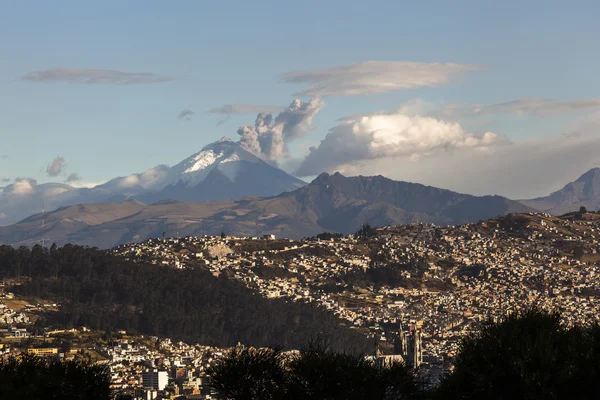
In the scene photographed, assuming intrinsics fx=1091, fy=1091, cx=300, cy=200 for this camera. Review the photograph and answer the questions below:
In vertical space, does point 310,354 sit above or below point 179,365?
above

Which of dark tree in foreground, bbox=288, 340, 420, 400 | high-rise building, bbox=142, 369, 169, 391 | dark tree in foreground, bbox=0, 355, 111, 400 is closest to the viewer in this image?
dark tree in foreground, bbox=288, 340, 420, 400

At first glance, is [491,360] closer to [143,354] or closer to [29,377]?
[29,377]

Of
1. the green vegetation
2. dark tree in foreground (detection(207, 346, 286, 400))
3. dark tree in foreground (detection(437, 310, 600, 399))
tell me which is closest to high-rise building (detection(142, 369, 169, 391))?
the green vegetation

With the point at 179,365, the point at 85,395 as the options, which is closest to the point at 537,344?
the point at 85,395

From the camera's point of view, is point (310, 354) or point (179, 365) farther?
point (179, 365)

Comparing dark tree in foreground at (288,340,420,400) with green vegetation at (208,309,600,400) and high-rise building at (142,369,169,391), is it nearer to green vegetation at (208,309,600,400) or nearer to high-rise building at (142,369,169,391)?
green vegetation at (208,309,600,400)

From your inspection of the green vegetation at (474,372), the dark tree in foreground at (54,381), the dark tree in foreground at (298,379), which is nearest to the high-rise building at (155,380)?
the dark tree in foreground at (54,381)

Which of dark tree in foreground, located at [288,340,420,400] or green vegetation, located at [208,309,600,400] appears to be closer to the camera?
green vegetation, located at [208,309,600,400]
